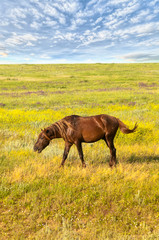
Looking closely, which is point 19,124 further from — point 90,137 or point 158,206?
point 158,206

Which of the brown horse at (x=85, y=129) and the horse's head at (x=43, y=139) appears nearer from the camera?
the brown horse at (x=85, y=129)

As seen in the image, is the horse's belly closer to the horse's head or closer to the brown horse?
the brown horse

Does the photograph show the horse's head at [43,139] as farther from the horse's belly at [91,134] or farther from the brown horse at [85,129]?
the horse's belly at [91,134]

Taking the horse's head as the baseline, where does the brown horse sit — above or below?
above

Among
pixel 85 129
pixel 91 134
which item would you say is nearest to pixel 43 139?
pixel 85 129

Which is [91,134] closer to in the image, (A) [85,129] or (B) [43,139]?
(A) [85,129]

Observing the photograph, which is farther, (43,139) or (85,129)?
(43,139)

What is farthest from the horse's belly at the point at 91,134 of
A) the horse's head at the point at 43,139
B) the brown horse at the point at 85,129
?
the horse's head at the point at 43,139

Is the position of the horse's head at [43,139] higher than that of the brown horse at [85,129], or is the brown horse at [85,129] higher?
the brown horse at [85,129]

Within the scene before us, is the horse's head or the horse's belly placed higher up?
the horse's belly

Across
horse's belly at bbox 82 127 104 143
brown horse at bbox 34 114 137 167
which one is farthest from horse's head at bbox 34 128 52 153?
horse's belly at bbox 82 127 104 143

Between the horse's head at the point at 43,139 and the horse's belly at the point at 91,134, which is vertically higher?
the horse's belly at the point at 91,134

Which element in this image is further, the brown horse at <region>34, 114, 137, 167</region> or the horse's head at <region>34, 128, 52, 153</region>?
the horse's head at <region>34, 128, 52, 153</region>

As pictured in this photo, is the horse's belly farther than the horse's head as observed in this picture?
No
